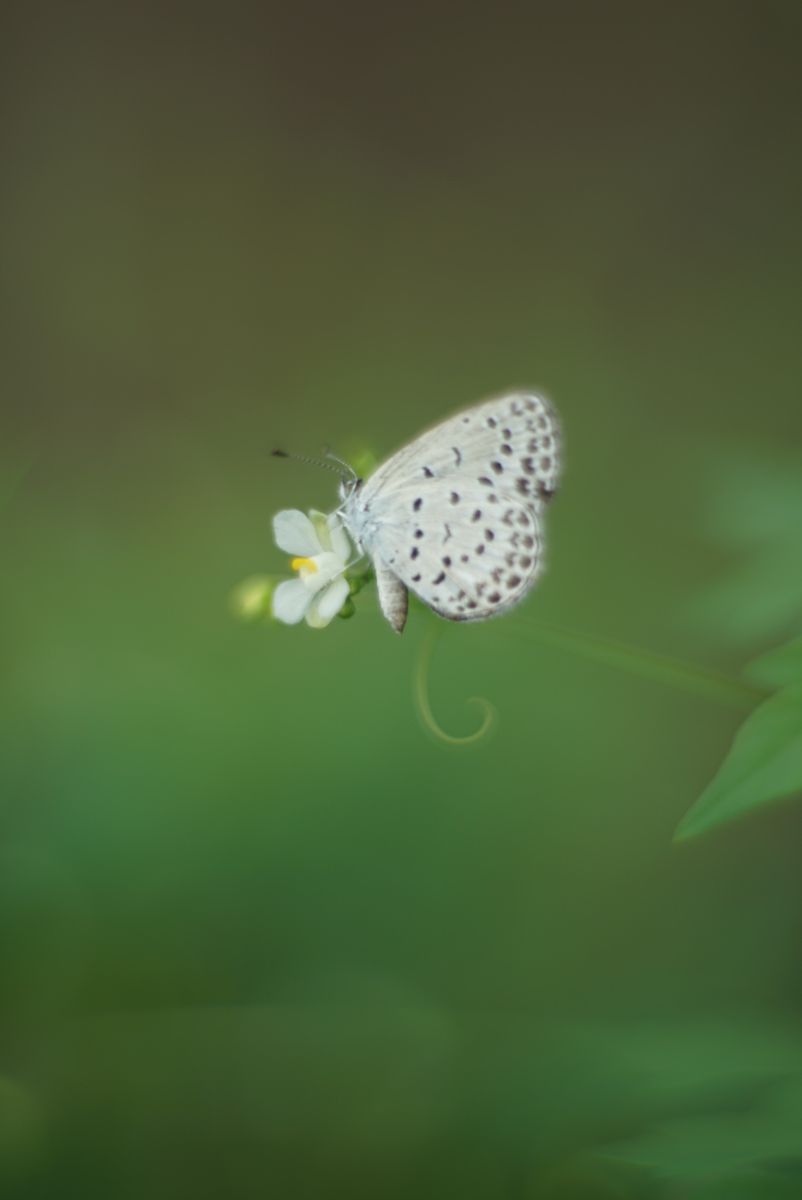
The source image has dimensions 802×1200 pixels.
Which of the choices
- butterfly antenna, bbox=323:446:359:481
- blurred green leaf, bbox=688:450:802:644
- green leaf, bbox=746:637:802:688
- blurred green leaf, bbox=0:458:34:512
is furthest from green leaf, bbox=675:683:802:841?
blurred green leaf, bbox=0:458:34:512

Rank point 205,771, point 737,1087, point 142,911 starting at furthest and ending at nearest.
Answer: point 205,771 → point 142,911 → point 737,1087

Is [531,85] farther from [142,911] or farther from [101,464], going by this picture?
[142,911]

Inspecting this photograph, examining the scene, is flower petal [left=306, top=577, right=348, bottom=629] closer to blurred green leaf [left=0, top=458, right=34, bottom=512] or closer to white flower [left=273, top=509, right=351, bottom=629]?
white flower [left=273, top=509, right=351, bottom=629]

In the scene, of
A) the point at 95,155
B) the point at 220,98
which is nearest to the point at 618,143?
the point at 220,98

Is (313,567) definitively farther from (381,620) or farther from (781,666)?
(381,620)

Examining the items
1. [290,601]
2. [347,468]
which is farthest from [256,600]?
[347,468]

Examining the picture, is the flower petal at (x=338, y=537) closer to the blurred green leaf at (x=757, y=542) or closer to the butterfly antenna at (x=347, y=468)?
the butterfly antenna at (x=347, y=468)
